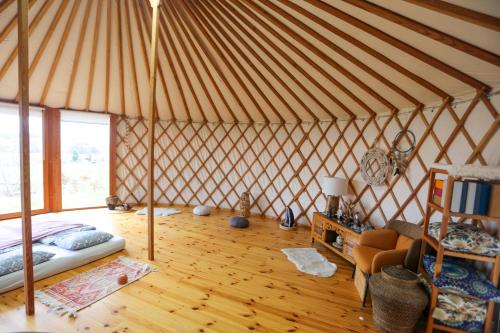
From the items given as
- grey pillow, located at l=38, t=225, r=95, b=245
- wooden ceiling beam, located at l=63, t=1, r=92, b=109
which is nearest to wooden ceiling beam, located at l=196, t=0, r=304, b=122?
wooden ceiling beam, located at l=63, t=1, r=92, b=109

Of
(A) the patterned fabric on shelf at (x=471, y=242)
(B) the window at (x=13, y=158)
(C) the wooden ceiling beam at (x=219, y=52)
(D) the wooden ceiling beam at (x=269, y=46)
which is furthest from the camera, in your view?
(B) the window at (x=13, y=158)

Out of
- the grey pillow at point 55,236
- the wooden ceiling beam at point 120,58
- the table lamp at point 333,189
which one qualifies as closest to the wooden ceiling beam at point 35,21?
the wooden ceiling beam at point 120,58

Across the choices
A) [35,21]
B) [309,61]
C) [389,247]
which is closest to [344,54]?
[309,61]

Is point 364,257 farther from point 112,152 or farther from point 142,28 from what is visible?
point 112,152

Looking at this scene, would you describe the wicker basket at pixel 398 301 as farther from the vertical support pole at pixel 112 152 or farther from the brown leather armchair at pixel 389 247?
the vertical support pole at pixel 112 152

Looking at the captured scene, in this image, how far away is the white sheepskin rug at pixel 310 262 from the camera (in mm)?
2457

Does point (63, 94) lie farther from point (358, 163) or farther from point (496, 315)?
point (496, 315)

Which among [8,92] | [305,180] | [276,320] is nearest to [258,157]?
[305,180]

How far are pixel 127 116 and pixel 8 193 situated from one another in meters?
2.18

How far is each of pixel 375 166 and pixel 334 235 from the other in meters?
1.03

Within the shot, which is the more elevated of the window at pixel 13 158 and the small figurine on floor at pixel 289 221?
the window at pixel 13 158

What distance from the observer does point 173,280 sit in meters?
2.17

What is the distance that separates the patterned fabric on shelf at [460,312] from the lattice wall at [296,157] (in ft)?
3.73

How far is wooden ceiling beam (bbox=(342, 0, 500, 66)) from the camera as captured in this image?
1.52m
